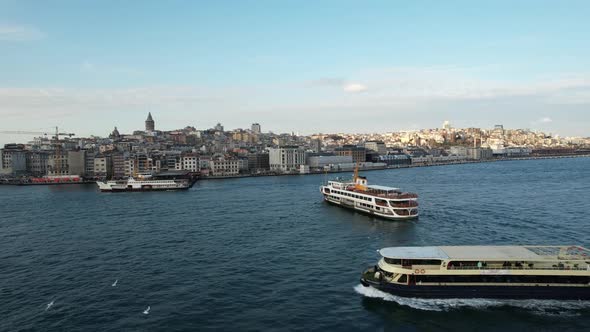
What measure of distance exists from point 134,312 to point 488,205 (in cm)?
2911

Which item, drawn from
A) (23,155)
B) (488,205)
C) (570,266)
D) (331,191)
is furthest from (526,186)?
(23,155)

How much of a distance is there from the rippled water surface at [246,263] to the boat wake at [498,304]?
2.3 inches

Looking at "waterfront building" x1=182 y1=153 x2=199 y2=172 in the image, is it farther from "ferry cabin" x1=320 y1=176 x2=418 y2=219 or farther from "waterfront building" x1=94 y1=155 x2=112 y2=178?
"ferry cabin" x1=320 y1=176 x2=418 y2=219

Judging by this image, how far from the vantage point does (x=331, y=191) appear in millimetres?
39281

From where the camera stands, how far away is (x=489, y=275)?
15.0 m

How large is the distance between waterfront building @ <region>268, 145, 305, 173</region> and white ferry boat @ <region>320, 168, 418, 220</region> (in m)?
49.0

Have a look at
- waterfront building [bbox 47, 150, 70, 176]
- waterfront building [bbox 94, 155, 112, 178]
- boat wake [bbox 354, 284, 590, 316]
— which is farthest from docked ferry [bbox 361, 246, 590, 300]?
waterfront building [bbox 47, 150, 70, 176]

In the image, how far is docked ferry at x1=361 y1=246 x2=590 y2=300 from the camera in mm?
14820

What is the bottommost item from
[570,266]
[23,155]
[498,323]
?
[498,323]

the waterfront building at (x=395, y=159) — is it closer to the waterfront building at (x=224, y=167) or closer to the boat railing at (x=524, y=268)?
the waterfront building at (x=224, y=167)

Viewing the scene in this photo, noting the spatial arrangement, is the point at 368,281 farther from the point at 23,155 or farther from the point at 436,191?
the point at 23,155

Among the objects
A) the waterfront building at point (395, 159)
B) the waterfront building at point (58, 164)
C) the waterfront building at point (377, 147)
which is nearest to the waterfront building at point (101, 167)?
the waterfront building at point (58, 164)

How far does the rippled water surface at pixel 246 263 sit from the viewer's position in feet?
45.8

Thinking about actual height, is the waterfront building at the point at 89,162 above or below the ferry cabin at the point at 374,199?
above
